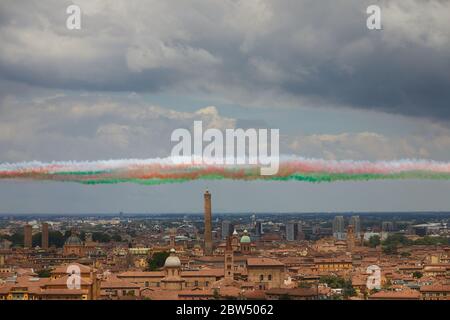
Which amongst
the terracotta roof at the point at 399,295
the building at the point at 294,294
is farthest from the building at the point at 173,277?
the terracotta roof at the point at 399,295

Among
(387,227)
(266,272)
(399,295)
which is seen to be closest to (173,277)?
(266,272)

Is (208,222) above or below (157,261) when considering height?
above

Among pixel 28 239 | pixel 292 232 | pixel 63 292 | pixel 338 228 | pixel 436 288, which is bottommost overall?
pixel 436 288

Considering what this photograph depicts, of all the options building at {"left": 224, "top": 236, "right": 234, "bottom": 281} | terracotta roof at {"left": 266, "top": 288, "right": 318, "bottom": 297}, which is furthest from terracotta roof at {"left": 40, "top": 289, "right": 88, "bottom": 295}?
building at {"left": 224, "top": 236, "right": 234, "bottom": 281}

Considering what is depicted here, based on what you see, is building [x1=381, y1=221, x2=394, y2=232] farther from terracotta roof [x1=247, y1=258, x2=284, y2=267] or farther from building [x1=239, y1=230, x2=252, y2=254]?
terracotta roof [x1=247, y1=258, x2=284, y2=267]

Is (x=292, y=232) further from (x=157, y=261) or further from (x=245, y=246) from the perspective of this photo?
(x=157, y=261)
